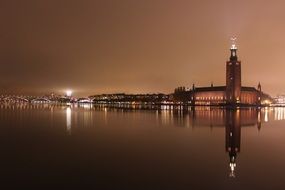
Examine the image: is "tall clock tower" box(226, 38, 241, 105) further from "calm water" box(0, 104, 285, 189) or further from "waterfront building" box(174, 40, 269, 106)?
"calm water" box(0, 104, 285, 189)

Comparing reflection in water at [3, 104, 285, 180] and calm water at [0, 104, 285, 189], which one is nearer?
calm water at [0, 104, 285, 189]

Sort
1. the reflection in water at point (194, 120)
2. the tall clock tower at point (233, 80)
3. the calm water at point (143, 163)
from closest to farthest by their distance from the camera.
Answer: the calm water at point (143, 163), the reflection in water at point (194, 120), the tall clock tower at point (233, 80)

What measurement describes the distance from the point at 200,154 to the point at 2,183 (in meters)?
13.4

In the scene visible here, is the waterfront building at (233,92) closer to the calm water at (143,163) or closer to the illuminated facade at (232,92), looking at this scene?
the illuminated facade at (232,92)

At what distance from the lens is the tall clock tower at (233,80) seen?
15525 centimetres

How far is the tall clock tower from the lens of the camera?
155250 mm

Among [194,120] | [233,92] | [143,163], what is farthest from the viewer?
[233,92]

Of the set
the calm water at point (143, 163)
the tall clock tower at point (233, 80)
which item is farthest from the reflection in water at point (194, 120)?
the tall clock tower at point (233, 80)

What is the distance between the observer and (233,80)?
522 feet

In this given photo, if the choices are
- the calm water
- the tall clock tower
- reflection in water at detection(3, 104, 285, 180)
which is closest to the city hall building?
the tall clock tower

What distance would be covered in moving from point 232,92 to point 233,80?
20.4 feet

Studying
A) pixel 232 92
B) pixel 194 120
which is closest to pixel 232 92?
pixel 232 92

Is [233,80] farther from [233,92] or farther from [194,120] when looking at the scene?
[194,120]

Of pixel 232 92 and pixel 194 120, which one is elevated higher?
pixel 232 92
